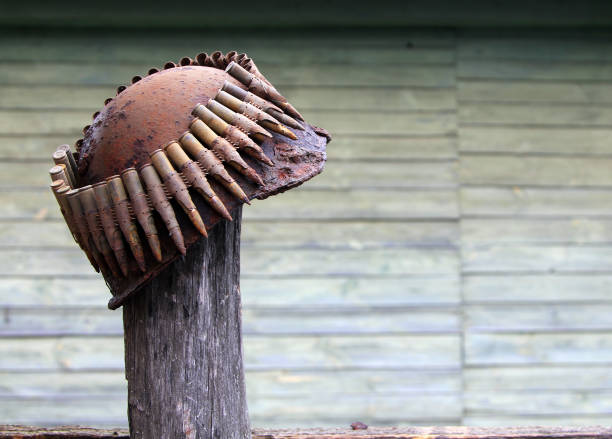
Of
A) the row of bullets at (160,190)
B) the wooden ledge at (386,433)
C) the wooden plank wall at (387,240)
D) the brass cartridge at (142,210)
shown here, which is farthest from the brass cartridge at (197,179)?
the wooden plank wall at (387,240)

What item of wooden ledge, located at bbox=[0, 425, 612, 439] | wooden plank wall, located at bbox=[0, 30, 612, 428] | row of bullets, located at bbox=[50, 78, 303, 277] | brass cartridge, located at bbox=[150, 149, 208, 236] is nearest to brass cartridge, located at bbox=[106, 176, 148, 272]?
row of bullets, located at bbox=[50, 78, 303, 277]

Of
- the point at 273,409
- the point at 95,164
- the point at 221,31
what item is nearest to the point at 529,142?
the point at 221,31

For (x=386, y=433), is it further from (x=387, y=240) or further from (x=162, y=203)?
(x=387, y=240)

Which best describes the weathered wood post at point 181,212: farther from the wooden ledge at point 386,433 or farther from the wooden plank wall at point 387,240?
the wooden plank wall at point 387,240

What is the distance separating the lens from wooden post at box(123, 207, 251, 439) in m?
1.69

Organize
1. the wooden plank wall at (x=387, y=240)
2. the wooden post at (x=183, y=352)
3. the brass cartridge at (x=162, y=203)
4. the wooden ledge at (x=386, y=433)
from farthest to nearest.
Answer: the wooden plank wall at (x=387, y=240) < the wooden ledge at (x=386, y=433) < the wooden post at (x=183, y=352) < the brass cartridge at (x=162, y=203)

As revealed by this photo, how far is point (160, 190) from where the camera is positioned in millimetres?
1581

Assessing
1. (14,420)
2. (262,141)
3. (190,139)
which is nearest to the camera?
(190,139)

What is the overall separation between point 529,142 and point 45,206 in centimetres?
310

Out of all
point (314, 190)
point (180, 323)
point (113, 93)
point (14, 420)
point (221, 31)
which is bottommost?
point (14, 420)

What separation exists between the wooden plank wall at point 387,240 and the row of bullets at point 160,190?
2.49 metres

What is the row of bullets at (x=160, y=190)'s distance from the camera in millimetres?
1577

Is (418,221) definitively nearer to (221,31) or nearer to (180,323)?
(221,31)

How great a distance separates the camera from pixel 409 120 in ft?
13.8
